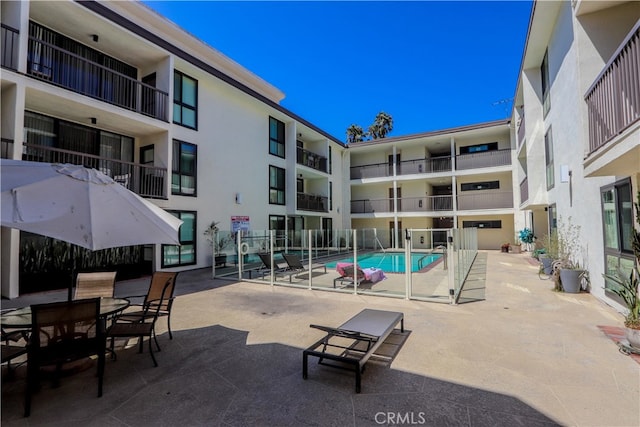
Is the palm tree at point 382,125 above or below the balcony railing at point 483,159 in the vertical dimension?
above

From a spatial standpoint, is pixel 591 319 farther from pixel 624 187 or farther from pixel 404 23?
pixel 404 23

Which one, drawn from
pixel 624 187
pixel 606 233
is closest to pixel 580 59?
pixel 624 187

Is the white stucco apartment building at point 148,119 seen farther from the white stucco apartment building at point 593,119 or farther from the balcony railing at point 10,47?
the white stucco apartment building at point 593,119

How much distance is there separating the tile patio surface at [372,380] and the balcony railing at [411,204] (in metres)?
16.0

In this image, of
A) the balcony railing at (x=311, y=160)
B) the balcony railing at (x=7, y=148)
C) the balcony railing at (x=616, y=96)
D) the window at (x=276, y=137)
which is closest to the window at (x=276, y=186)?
the window at (x=276, y=137)

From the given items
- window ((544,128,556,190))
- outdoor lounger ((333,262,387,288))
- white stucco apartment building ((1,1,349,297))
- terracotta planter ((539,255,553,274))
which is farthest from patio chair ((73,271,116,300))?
window ((544,128,556,190))

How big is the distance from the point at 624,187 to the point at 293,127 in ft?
51.4

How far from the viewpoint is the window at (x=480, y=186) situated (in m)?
21.4

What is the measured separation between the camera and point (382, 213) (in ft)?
75.0

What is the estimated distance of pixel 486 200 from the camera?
65.4 ft

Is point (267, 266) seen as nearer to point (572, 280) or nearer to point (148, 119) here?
point (148, 119)

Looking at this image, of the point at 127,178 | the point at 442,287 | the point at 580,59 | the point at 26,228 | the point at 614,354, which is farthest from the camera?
the point at 127,178

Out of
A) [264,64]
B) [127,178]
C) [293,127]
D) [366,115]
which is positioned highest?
[366,115]

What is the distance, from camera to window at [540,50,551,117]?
1115cm
